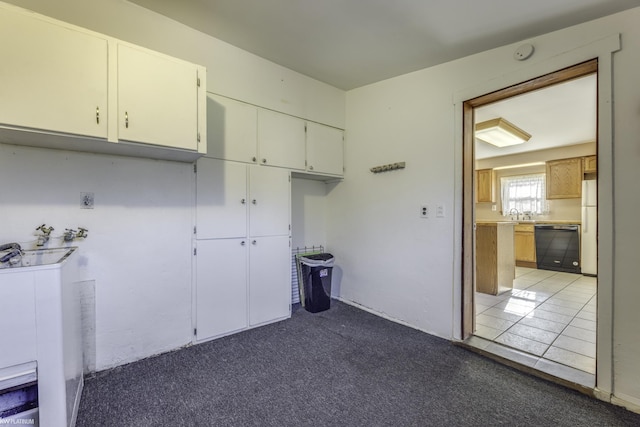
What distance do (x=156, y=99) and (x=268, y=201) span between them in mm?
1274

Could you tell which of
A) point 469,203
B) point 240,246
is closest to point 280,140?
point 240,246

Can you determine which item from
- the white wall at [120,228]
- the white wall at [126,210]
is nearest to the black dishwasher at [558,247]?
the white wall at [126,210]

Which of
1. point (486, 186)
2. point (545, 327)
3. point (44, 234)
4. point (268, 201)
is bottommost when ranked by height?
point (545, 327)

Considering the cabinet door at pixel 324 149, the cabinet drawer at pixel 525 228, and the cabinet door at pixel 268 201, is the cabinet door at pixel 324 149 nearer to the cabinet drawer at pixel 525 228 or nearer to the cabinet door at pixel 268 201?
the cabinet door at pixel 268 201

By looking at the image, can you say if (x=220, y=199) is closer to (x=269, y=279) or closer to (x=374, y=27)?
(x=269, y=279)

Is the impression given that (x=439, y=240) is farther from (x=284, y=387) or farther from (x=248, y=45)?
(x=248, y=45)

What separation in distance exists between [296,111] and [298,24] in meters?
0.91

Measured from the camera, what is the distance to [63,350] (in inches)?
49.9

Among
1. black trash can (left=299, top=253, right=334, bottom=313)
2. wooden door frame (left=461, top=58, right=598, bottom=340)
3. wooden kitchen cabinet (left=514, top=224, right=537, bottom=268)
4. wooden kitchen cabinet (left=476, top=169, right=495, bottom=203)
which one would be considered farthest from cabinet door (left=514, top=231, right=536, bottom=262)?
black trash can (left=299, top=253, right=334, bottom=313)

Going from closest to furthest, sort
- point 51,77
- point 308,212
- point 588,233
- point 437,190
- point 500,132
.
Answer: point 51,77, point 437,190, point 308,212, point 500,132, point 588,233

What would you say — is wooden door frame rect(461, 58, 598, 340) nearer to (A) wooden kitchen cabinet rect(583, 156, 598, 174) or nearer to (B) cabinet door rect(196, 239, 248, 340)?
(B) cabinet door rect(196, 239, 248, 340)

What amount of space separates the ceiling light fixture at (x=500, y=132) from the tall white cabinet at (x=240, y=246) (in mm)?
2808

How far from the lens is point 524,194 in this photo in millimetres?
6434

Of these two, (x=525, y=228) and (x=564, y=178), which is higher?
(x=564, y=178)
